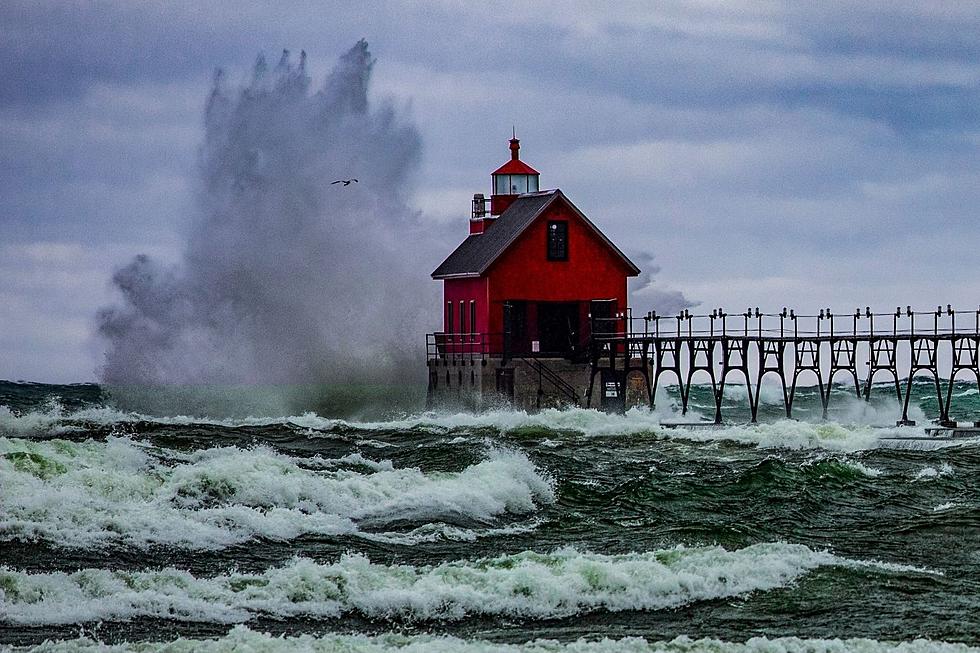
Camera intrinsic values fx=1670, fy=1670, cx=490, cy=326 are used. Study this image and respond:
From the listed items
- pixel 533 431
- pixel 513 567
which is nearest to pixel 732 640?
pixel 513 567

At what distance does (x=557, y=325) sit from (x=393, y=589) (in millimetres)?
33569

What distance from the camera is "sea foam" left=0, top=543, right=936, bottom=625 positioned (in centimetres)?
1664

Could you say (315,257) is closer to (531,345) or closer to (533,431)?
(531,345)

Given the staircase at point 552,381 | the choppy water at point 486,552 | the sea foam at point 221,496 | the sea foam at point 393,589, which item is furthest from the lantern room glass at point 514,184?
the sea foam at point 393,589

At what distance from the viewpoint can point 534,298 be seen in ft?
165

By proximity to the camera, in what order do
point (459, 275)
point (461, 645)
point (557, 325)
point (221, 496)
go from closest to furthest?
1. point (461, 645)
2. point (221, 496)
3. point (557, 325)
4. point (459, 275)

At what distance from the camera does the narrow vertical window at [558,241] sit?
165ft

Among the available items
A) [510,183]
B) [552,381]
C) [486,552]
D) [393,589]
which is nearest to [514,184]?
[510,183]

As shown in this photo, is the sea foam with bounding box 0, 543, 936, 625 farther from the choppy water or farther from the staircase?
the staircase

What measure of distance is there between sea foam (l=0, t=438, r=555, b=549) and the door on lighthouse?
22.5 meters

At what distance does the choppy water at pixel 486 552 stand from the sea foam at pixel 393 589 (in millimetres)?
32

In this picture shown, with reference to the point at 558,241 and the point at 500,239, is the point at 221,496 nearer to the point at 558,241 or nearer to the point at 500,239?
the point at 558,241

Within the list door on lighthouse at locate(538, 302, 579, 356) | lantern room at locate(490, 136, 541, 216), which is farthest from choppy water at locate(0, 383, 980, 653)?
lantern room at locate(490, 136, 541, 216)

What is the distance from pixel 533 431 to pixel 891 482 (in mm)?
14814
